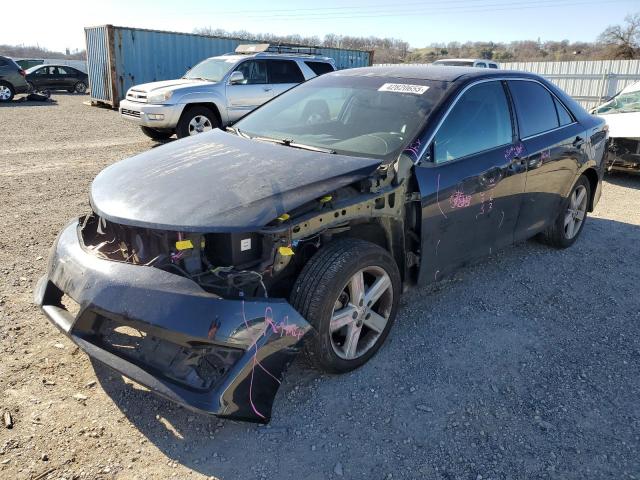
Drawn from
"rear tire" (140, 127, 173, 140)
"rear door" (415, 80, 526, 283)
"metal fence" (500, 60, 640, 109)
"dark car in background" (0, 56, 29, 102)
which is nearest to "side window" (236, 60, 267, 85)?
"rear tire" (140, 127, 173, 140)

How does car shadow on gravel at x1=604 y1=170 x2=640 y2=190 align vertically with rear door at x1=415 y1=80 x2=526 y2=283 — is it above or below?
below

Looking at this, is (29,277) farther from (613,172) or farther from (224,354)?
(613,172)

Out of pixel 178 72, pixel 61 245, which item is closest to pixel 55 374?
pixel 61 245

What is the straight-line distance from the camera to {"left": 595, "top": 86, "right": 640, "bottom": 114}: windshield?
8.62 meters

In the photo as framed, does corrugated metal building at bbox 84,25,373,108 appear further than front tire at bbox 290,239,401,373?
Yes

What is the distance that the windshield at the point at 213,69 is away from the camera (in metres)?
10.9

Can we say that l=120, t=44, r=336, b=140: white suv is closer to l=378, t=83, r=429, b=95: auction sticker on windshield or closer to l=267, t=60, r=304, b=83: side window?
l=267, t=60, r=304, b=83: side window

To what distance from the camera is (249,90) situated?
11.0m

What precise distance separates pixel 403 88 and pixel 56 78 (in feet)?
80.7

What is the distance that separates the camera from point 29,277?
4133 millimetres

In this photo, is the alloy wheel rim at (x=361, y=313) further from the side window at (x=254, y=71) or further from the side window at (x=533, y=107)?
the side window at (x=254, y=71)

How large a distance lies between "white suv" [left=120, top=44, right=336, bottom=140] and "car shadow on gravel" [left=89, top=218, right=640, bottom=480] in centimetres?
669

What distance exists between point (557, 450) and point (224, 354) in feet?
5.59

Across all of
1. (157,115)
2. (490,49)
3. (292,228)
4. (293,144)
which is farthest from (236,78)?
(490,49)
